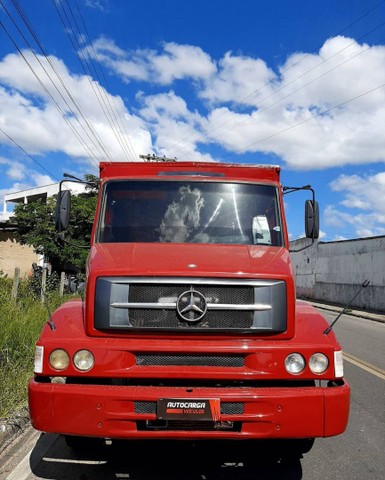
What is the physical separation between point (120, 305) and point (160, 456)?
1.64 metres

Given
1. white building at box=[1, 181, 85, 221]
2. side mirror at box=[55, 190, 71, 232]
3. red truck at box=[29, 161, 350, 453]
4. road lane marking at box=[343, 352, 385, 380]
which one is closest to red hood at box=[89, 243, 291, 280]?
red truck at box=[29, 161, 350, 453]

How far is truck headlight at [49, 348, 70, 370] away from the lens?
3717 millimetres

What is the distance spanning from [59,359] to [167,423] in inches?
36.1

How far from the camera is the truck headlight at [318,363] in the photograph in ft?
12.2

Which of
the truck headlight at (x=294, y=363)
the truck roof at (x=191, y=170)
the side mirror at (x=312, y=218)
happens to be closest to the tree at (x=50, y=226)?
the truck roof at (x=191, y=170)

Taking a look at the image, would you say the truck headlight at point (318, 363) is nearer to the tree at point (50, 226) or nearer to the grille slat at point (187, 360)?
the grille slat at point (187, 360)

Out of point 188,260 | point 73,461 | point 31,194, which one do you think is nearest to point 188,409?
point 188,260

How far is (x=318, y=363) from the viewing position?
3.74m

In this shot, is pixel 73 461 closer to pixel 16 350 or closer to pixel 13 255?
pixel 16 350

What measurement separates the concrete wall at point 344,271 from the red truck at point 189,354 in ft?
62.7

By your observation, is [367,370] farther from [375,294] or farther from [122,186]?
[375,294]

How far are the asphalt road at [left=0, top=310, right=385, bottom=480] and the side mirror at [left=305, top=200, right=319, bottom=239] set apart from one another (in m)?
2.18

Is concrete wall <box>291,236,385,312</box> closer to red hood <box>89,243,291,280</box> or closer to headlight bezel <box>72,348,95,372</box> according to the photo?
red hood <box>89,243,291,280</box>

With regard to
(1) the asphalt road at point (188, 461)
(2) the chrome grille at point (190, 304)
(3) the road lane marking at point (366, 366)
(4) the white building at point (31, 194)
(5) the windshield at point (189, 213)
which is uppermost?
(4) the white building at point (31, 194)
